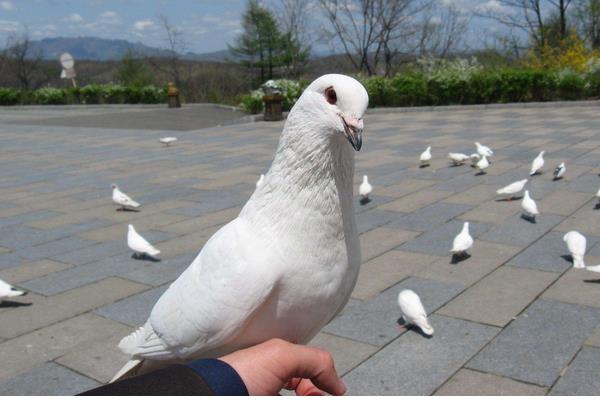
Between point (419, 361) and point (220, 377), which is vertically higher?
point (220, 377)

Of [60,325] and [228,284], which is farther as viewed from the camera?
[60,325]

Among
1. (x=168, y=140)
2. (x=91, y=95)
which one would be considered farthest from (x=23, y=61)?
(x=168, y=140)

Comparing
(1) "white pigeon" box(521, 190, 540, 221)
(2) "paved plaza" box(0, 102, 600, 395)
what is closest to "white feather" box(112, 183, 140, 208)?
(2) "paved plaza" box(0, 102, 600, 395)

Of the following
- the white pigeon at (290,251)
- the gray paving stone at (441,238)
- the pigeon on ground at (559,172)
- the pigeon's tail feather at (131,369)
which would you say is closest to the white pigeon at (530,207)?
the gray paving stone at (441,238)

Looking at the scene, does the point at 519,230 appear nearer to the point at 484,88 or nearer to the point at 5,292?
the point at 5,292

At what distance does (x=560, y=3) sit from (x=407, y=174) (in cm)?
2177

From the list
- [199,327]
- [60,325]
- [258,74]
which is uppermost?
[258,74]

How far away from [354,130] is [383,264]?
10.5 ft

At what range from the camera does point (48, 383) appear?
3.04 m

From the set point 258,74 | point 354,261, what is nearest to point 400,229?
point 354,261

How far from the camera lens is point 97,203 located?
7375 mm

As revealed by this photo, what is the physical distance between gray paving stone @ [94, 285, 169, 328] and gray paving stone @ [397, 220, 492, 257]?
93.4 inches

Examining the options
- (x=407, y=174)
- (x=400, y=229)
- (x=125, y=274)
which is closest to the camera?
(x=125, y=274)

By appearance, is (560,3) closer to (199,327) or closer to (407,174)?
(407,174)
